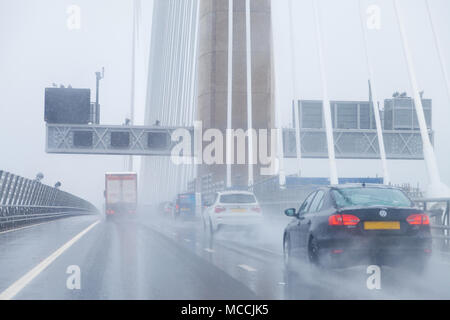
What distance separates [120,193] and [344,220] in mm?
43914

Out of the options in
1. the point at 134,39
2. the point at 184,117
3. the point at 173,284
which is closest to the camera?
the point at 173,284

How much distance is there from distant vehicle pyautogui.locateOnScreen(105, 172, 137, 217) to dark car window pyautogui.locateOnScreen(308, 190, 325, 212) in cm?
4126

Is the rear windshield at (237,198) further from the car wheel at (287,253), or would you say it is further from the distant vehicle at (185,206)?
the distant vehicle at (185,206)

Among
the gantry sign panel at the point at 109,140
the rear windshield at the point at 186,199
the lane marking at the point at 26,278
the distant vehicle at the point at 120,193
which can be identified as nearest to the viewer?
the lane marking at the point at 26,278

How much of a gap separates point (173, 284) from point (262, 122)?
60824 mm

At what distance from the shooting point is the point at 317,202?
12.6 metres

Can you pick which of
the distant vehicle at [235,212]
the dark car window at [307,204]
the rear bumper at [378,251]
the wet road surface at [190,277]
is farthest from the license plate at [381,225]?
the distant vehicle at [235,212]

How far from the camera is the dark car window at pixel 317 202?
1227 cm

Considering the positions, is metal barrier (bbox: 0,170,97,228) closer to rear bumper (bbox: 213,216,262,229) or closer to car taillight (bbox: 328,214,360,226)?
rear bumper (bbox: 213,216,262,229)

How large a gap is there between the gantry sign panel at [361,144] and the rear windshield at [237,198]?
42.8 metres

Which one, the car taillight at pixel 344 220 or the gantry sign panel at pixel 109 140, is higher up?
the gantry sign panel at pixel 109 140
